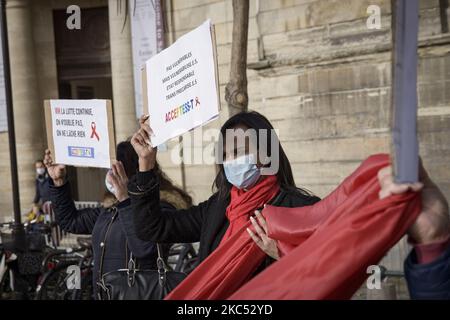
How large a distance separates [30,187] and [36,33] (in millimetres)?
3055

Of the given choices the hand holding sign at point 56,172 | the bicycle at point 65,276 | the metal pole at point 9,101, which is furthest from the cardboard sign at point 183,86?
the metal pole at point 9,101

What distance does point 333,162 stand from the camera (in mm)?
10133

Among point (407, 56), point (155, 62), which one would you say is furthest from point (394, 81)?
point (155, 62)

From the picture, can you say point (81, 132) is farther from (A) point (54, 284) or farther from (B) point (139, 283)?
(A) point (54, 284)

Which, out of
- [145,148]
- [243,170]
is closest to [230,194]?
[243,170]

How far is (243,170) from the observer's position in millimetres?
3445

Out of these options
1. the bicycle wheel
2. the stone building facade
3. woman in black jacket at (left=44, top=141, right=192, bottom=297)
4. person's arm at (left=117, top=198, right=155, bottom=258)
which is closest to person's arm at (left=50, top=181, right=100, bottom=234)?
woman in black jacket at (left=44, top=141, right=192, bottom=297)

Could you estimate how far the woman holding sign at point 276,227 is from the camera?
2049 mm

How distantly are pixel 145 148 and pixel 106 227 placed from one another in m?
0.88

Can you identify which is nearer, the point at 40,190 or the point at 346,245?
the point at 346,245

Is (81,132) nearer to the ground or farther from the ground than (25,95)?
nearer to the ground

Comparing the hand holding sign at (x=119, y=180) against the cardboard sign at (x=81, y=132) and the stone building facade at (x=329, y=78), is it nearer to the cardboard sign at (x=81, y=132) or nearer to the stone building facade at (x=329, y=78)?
the cardboard sign at (x=81, y=132)

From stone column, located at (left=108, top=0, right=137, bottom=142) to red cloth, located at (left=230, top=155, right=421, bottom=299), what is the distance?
39.5 feet

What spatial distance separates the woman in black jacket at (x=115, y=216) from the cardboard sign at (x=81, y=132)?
0.08m
